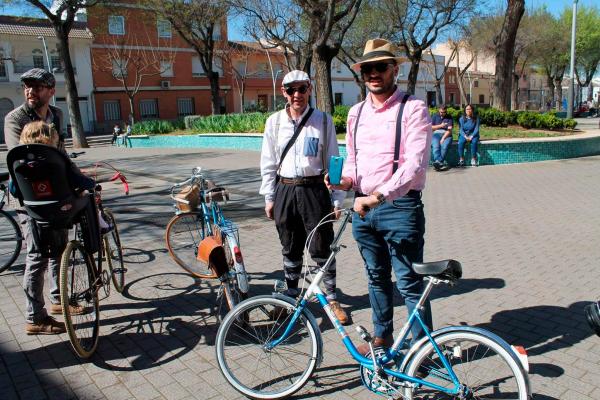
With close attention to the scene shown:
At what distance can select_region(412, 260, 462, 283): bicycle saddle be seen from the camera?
246cm

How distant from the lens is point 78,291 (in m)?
3.61

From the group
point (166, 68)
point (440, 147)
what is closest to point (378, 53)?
point (440, 147)

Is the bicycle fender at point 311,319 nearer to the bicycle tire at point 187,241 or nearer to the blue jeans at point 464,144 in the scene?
the bicycle tire at point 187,241

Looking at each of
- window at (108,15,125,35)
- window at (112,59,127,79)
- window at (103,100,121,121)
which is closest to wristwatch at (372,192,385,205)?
window at (112,59,127,79)

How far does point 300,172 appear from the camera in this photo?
3777 millimetres

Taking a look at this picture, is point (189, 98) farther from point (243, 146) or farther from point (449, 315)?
point (449, 315)

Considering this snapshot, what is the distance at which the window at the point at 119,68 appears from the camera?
36.5 metres

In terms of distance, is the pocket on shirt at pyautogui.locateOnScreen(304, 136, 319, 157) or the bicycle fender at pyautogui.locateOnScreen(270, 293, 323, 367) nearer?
the bicycle fender at pyautogui.locateOnScreen(270, 293, 323, 367)

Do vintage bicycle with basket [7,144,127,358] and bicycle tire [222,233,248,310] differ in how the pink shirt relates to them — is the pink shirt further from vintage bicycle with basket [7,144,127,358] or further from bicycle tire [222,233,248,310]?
vintage bicycle with basket [7,144,127,358]

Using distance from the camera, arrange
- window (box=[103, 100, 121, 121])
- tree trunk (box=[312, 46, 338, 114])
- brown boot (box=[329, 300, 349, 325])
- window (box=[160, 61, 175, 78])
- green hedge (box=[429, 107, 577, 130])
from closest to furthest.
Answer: brown boot (box=[329, 300, 349, 325]), tree trunk (box=[312, 46, 338, 114]), green hedge (box=[429, 107, 577, 130]), window (box=[103, 100, 121, 121]), window (box=[160, 61, 175, 78])

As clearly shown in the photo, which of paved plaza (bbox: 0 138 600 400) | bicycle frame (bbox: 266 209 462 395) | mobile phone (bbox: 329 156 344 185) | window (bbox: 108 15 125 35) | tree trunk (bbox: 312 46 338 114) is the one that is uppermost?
window (bbox: 108 15 125 35)

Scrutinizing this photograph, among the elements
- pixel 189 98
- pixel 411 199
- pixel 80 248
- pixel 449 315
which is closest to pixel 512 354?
pixel 411 199

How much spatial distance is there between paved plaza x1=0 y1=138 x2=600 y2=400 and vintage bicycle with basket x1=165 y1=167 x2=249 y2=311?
0.25 meters

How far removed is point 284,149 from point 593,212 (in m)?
6.02
